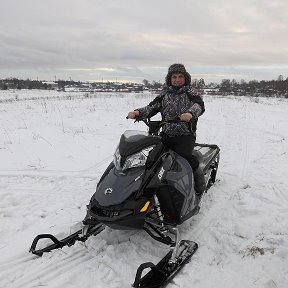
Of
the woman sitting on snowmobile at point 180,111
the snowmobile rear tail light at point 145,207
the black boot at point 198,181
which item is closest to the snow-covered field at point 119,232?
the black boot at point 198,181

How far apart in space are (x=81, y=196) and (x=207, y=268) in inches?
106

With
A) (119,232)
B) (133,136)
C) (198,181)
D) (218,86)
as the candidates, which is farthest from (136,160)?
(218,86)

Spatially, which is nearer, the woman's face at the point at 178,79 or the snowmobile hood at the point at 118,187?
the snowmobile hood at the point at 118,187

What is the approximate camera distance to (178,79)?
4.71 meters

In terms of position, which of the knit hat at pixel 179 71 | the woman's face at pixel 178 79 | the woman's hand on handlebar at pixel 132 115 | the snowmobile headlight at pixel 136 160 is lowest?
the snowmobile headlight at pixel 136 160

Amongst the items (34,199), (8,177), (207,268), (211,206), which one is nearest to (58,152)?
(8,177)

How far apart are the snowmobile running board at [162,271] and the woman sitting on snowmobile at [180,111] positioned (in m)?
1.18

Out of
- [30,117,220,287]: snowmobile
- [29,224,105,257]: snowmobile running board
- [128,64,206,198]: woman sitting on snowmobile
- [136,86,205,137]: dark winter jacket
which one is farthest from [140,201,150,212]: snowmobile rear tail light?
[136,86,205,137]: dark winter jacket

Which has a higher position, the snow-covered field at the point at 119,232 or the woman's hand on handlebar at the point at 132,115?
the woman's hand on handlebar at the point at 132,115

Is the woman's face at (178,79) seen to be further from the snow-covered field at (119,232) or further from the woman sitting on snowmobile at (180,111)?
the snow-covered field at (119,232)

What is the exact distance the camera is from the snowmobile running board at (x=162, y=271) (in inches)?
128

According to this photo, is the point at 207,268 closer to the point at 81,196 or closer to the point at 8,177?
the point at 81,196

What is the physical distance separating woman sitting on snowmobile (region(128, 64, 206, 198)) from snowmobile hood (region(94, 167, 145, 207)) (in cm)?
104

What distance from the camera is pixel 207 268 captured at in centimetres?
367
